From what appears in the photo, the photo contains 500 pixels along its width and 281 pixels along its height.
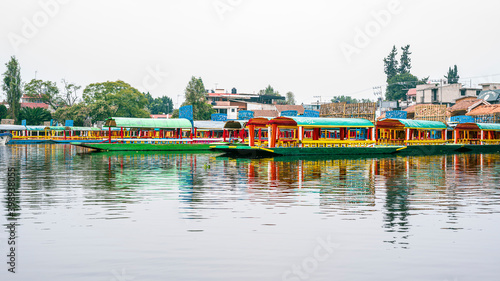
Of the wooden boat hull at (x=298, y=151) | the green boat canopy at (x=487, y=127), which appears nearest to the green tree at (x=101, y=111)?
the wooden boat hull at (x=298, y=151)

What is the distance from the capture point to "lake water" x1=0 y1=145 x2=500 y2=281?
764 cm

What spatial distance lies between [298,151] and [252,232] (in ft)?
91.6

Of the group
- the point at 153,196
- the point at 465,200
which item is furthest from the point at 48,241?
the point at 465,200

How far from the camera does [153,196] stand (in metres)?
15.5

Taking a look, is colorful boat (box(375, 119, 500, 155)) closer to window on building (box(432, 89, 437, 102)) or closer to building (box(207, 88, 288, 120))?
window on building (box(432, 89, 437, 102))

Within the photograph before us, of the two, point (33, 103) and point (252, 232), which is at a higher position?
point (33, 103)

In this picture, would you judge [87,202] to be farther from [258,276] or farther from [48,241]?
[258,276]

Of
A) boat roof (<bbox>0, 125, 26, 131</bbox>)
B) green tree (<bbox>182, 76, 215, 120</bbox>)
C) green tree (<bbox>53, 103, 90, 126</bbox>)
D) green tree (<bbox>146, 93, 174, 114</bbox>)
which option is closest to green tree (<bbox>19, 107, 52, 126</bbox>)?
green tree (<bbox>53, 103, 90, 126</bbox>)

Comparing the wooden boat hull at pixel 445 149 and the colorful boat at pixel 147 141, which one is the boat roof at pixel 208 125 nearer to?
the colorful boat at pixel 147 141

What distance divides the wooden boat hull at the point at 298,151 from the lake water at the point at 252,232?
1844 centimetres

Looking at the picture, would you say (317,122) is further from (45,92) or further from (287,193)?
(45,92)

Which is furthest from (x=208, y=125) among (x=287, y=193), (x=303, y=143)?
(x=287, y=193)

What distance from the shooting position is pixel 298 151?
3784 centimetres

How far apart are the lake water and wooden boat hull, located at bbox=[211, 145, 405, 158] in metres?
18.4
